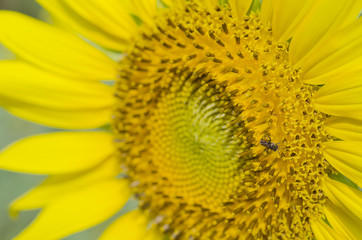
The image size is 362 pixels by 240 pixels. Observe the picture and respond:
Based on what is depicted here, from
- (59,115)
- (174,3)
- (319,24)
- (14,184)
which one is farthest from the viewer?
(14,184)

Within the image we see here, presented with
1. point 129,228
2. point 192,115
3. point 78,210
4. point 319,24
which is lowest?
point 129,228

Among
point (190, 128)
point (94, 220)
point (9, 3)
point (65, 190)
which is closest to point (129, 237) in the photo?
point (94, 220)

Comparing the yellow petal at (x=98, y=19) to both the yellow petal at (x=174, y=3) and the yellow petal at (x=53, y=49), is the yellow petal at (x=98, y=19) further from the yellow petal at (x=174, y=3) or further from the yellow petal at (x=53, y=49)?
the yellow petal at (x=174, y=3)

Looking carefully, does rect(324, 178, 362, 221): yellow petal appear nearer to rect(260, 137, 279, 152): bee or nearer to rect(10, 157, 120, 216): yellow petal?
rect(260, 137, 279, 152): bee

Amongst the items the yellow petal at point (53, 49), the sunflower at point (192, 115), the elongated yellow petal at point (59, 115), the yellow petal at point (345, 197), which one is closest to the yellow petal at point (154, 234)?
the sunflower at point (192, 115)

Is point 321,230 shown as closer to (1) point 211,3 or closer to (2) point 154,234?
(2) point 154,234

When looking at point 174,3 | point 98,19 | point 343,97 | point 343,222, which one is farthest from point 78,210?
point 343,97
